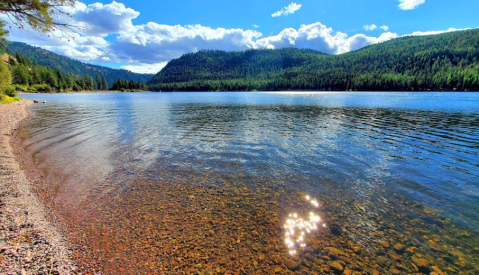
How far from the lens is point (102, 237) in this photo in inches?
269

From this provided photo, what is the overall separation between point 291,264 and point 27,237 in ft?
24.5

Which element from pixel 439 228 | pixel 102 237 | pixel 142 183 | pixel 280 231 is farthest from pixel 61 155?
pixel 439 228

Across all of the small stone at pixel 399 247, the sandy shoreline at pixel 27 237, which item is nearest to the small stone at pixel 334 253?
the small stone at pixel 399 247

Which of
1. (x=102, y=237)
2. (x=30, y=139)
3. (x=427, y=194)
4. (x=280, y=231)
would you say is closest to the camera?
(x=102, y=237)

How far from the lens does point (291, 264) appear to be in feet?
19.8

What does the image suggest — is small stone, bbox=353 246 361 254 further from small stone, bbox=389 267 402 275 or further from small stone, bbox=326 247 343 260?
small stone, bbox=389 267 402 275

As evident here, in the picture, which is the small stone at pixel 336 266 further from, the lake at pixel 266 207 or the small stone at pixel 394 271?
the small stone at pixel 394 271

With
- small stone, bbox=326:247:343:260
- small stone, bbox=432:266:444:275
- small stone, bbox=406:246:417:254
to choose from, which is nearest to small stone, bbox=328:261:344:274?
small stone, bbox=326:247:343:260

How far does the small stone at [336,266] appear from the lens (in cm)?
584

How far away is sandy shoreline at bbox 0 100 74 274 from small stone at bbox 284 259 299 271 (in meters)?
5.38

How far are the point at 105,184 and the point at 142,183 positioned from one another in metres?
1.70

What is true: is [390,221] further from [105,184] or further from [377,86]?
[377,86]

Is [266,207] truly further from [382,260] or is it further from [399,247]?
[399,247]

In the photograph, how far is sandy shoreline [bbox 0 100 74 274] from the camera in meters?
5.33
